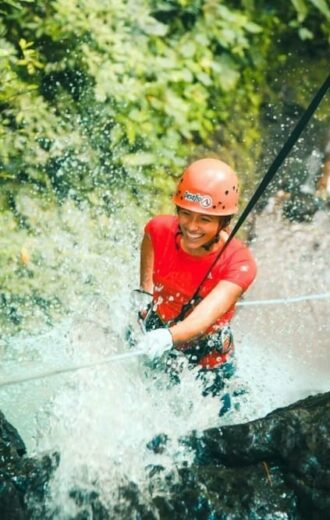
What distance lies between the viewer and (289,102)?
6.61 metres

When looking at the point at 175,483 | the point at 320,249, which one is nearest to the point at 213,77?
the point at 320,249

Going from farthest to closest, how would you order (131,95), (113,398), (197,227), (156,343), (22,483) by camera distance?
(131,95) → (113,398) → (197,227) → (156,343) → (22,483)

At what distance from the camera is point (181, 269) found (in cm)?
327

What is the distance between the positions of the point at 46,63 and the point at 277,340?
3.68 metres

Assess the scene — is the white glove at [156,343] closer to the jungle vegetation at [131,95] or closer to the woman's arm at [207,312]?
the woman's arm at [207,312]

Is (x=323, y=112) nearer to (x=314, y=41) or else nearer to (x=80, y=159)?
(x=314, y=41)

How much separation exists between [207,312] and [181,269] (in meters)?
0.43

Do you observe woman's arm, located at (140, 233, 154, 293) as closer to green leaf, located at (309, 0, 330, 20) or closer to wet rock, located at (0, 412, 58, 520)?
wet rock, located at (0, 412, 58, 520)

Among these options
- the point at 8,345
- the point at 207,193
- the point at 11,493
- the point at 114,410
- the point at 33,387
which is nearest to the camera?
the point at 11,493

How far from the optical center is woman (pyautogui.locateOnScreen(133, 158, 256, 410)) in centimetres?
294

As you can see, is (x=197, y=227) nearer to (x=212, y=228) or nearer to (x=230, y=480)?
(x=212, y=228)

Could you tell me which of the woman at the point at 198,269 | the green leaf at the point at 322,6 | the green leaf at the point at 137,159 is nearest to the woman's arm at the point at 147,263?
the woman at the point at 198,269

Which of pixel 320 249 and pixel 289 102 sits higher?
pixel 289 102

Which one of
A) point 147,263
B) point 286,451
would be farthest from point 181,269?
point 286,451
